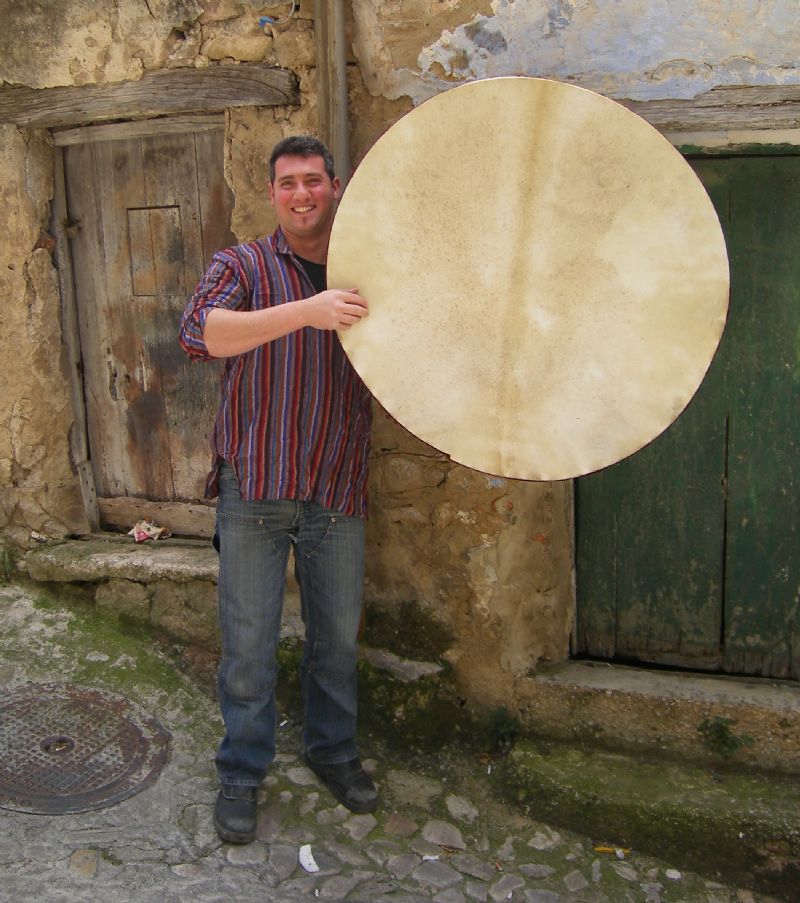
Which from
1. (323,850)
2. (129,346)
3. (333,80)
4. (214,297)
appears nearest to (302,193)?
(214,297)

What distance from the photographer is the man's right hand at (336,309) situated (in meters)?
2.39

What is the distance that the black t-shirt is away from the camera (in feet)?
9.15

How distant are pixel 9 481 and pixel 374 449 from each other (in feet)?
5.41

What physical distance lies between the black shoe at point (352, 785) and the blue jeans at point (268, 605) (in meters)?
0.18

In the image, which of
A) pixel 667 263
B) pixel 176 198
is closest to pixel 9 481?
pixel 176 198

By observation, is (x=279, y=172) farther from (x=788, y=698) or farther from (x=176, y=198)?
(x=788, y=698)

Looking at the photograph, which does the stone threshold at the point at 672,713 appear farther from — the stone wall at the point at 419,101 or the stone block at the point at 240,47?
the stone block at the point at 240,47

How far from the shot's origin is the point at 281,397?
2.76 m

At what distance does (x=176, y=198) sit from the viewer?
3.84m

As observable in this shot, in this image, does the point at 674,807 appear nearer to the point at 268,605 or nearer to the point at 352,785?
the point at 352,785

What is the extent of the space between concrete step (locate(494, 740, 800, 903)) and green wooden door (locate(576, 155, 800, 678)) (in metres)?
0.46

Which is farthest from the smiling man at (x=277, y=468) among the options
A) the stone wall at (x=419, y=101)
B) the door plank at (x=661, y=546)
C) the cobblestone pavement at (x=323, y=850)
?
the door plank at (x=661, y=546)

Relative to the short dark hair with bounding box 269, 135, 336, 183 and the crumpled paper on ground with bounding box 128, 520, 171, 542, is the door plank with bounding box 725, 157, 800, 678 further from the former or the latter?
the crumpled paper on ground with bounding box 128, 520, 171, 542

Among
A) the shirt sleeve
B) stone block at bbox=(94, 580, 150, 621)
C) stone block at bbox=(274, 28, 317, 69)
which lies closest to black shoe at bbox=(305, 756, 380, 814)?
stone block at bbox=(94, 580, 150, 621)
